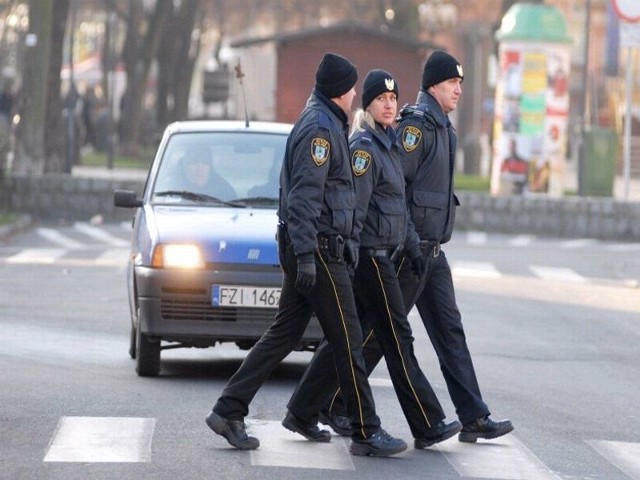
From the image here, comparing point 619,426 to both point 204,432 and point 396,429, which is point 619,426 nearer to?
point 396,429

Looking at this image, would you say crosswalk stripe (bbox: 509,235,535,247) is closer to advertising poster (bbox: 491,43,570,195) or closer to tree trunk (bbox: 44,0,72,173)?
advertising poster (bbox: 491,43,570,195)

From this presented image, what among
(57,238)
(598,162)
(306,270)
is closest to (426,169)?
(306,270)

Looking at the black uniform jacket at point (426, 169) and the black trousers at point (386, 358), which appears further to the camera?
the black uniform jacket at point (426, 169)

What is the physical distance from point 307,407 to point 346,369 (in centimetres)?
42

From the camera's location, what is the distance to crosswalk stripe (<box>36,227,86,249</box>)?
24719 millimetres

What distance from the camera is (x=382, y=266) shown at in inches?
353

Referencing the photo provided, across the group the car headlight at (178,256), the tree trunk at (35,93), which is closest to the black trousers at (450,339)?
the car headlight at (178,256)

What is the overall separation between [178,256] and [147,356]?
2.18 ft

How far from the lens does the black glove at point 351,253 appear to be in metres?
8.76

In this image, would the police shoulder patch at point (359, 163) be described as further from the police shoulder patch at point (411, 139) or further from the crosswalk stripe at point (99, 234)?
the crosswalk stripe at point (99, 234)

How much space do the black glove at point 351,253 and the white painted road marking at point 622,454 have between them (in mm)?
1558

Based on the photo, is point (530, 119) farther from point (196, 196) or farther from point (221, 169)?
point (196, 196)

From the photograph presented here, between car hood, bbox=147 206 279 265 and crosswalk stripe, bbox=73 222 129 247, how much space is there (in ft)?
42.3

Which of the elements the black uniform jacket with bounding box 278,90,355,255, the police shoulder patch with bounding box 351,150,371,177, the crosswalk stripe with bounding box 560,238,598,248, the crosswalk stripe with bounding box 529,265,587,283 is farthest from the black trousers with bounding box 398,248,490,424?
the crosswalk stripe with bounding box 560,238,598,248
